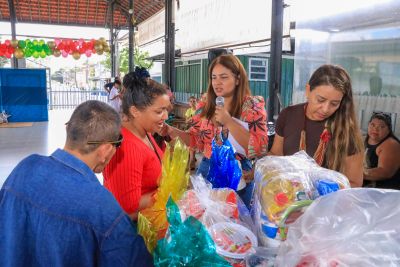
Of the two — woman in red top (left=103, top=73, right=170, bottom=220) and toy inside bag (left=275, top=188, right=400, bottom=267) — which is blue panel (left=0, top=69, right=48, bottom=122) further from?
toy inside bag (left=275, top=188, right=400, bottom=267)

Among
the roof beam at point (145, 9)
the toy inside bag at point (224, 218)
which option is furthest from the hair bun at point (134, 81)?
the roof beam at point (145, 9)

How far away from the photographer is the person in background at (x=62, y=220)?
0.81 meters

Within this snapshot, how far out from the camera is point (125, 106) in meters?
1.40

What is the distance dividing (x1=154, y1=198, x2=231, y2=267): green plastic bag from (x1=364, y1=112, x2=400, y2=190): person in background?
2378 mm

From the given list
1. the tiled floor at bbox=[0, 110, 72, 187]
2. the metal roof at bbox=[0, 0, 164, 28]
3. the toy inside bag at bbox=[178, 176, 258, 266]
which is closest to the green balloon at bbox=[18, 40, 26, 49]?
the metal roof at bbox=[0, 0, 164, 28]

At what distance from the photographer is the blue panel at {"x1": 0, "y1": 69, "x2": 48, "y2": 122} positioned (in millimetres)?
10453

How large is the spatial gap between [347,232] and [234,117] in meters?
1.12

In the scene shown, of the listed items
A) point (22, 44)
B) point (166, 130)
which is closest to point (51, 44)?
point (22, 44)

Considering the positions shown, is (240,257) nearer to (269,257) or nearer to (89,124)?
(269,257)

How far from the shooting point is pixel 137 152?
47.3 inches

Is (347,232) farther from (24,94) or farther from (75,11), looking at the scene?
(75,11)

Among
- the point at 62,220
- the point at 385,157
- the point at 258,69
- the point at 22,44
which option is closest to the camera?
the point at 62,220

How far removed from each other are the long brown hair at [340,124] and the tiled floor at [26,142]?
432cm

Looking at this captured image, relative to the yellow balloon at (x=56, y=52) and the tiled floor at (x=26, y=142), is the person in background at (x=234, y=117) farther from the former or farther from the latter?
the yellow balloon at (x=56, y=52)
